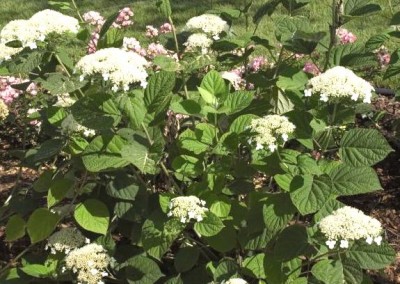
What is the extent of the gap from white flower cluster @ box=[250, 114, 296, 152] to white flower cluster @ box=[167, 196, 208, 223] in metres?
0.26

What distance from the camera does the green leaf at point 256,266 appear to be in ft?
7.11

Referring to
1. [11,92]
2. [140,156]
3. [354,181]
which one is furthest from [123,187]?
[11,92]

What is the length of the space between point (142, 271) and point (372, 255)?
74 cm

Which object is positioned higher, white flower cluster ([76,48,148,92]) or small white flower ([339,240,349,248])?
white flower cluster ([76,48,148,92])

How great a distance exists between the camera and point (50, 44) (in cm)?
236

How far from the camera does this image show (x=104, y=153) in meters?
2.14

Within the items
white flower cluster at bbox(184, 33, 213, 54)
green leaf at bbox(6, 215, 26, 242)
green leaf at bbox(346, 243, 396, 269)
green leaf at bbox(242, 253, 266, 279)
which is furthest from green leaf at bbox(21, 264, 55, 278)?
green leaf at bbox(346, 243, 396, 269)

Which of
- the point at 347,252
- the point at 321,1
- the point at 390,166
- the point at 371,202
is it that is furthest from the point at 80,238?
the point at 321,1

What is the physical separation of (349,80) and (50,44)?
1.02m

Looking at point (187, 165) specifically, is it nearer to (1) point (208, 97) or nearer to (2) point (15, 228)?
(1) point (208, 97)

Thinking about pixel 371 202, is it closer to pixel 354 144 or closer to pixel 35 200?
pixel 354 144

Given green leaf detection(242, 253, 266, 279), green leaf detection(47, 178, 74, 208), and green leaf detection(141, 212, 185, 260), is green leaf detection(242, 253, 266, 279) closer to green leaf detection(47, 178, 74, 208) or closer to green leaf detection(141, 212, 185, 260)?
green leaf detection(141, 212, 185, 260)

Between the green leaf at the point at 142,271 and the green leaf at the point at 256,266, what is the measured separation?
0.29 meters

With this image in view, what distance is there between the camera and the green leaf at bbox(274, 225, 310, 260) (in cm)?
204
